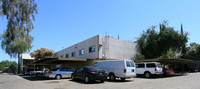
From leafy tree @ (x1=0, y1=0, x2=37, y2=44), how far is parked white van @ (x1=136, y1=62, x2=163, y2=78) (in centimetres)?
1329

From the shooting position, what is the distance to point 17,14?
12375mm

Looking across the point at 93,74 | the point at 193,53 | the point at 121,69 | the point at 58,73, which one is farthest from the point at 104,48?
the point at 193,53

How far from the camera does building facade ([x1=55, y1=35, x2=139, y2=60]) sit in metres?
23.5

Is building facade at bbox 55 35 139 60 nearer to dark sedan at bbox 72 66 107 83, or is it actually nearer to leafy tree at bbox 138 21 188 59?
leafy tree at bbox 138 21 188 59

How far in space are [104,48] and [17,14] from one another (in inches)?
547

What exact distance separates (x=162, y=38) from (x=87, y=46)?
16070 mm

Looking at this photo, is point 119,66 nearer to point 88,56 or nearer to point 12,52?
point 88,56

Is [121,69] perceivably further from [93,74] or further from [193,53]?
[193,53]

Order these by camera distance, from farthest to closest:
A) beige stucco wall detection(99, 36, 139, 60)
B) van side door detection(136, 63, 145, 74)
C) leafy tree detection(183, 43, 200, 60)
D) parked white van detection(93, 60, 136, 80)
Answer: leafy tree detection(183, 43, 200, 60) → beige stucco wall detection(99, 36, 139, 60) → van side door detection(136, 63, 145, 74) → parked white van detection(93, 60, 136, 80)

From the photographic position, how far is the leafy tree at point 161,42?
103ft

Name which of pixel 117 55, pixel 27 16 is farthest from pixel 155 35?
pixel 27 16

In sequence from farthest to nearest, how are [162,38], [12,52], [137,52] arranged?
[12,52]
[162,38]
[137,52]

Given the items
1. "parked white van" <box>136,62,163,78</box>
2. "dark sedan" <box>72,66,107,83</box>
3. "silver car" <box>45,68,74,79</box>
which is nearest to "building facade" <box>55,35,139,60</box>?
"silver car" <box>45,68,74,79</box>

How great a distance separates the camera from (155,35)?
1298 inches
